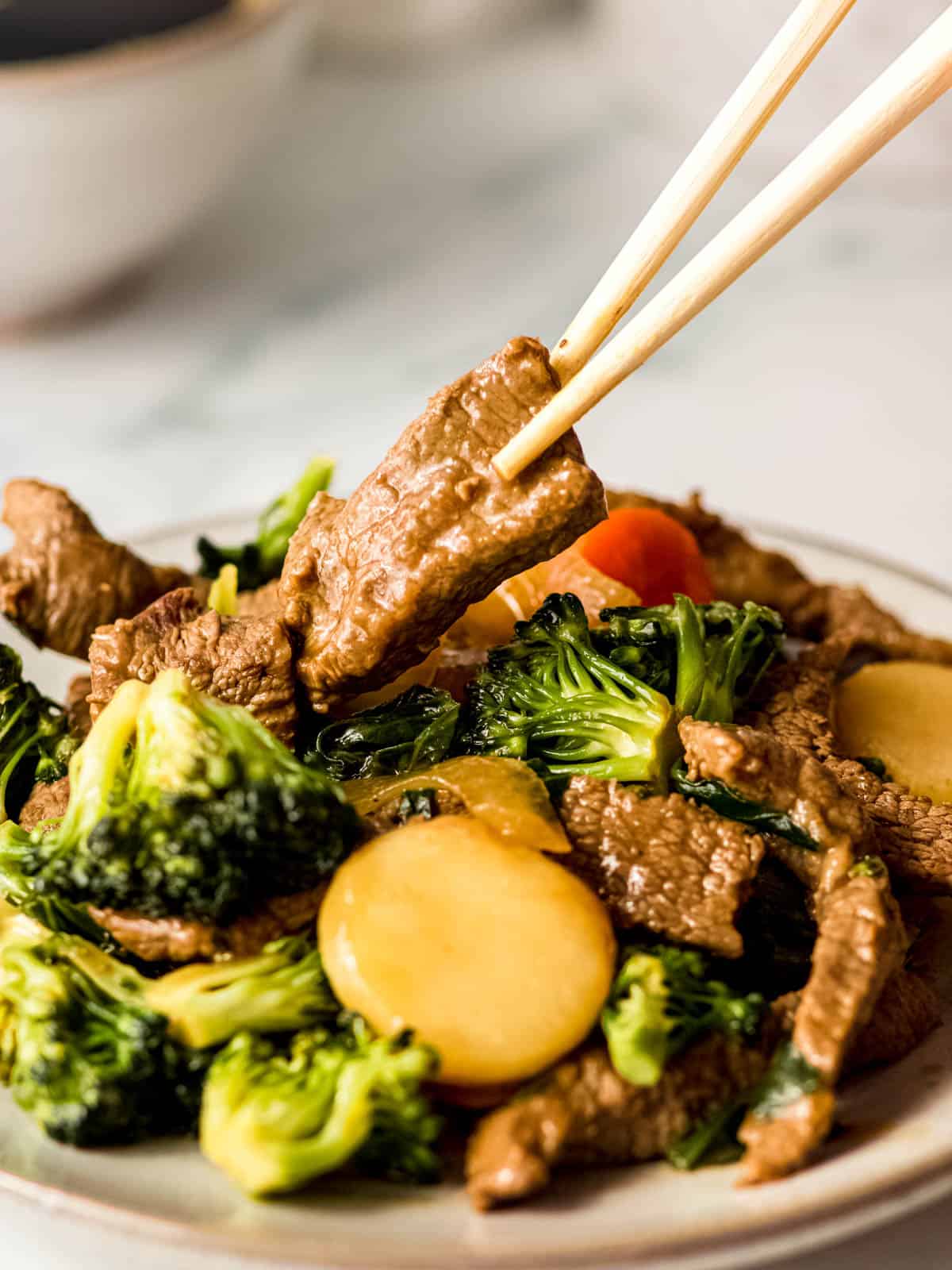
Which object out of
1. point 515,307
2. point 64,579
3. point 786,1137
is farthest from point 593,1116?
point 515,307

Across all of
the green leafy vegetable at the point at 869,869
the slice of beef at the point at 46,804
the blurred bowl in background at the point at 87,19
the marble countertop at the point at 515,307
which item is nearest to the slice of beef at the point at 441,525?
the slice of beef at the point at 46,804

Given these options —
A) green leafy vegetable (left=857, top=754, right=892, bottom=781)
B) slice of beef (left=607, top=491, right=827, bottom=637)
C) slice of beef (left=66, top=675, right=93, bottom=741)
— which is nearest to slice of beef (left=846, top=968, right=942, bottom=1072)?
green leafy vegetable (left=857, top=754, right=892, bottom=781)

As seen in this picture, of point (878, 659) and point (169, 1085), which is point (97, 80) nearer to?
point (878, 659)

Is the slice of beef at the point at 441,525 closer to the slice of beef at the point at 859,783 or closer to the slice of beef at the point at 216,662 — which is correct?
the slice of beef at the point at 216,662

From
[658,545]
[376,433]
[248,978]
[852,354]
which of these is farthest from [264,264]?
[248,978]

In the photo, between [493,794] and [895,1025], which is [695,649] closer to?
[493,794]

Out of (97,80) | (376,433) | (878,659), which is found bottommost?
(376,433)
